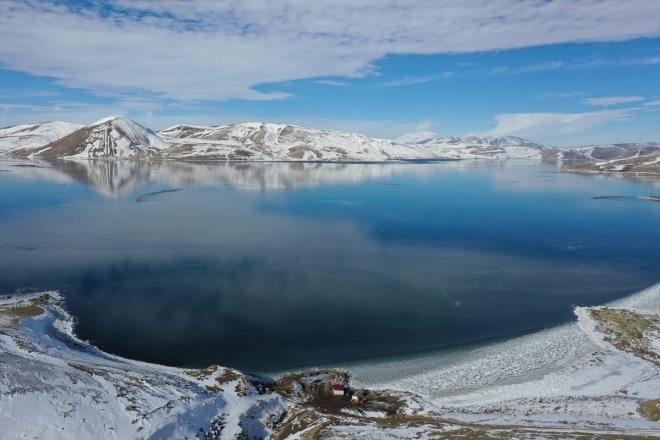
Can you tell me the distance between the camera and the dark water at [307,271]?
33.4 m

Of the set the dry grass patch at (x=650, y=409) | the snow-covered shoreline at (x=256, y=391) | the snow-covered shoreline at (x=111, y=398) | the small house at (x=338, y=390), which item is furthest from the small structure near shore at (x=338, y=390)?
the dry grass patch at (x=650, y=409)

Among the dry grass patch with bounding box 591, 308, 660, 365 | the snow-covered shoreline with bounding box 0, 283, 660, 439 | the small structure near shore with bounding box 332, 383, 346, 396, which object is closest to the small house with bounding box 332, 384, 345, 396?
the small structure near shore with bounding box 332, 383, 346, 396

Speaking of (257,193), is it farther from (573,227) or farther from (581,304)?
(581,304)

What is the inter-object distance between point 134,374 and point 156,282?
1854 centimetres

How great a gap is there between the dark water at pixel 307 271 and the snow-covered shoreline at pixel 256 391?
300 centimetres

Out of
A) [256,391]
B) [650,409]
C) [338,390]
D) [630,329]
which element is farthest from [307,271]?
[650,409]

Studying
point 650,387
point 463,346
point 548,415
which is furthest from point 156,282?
point 650,387

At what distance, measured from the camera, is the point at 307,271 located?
47.1m

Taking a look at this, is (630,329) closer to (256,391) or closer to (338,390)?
(338,390)

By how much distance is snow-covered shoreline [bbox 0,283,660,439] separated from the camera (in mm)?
20484

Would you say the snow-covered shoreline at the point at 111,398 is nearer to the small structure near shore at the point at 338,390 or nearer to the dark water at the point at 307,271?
the small structure near shore at the point at 338,390

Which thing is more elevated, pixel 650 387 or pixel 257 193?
pixel 257 193

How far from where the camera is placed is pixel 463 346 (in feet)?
109

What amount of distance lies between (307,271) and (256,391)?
71.6 ft
